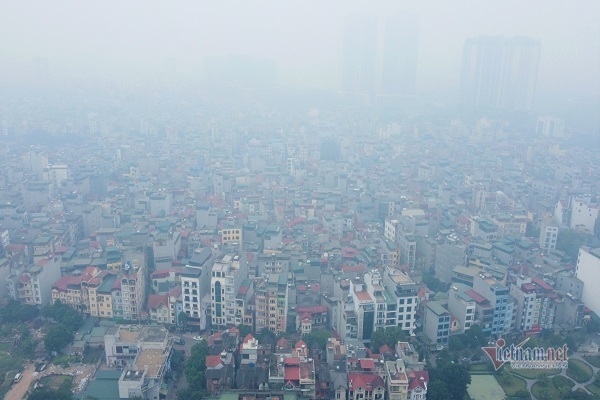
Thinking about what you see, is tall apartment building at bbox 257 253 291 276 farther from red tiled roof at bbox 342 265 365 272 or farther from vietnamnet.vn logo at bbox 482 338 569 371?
vietnamnet.vn logo at bbox 482 338 569 371

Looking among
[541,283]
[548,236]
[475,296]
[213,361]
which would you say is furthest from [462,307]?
[548,236]

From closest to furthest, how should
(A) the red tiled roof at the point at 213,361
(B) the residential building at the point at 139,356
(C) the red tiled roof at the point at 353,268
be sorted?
(B) the residential building at the point at 139,356, (A) the red tiled roof at the point at 213,361, (C) the red tiled roof at the point at 353,268

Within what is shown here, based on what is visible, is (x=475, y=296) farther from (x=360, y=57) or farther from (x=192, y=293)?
(x=360, y=57)

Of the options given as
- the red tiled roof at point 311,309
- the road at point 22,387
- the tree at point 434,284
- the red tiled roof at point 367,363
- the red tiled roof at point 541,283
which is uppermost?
the red tiled roof at point 541,283

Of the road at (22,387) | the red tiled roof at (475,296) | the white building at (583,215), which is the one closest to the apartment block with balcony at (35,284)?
the road at (22,387)

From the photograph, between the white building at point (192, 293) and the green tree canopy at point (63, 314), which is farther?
the white building at point (192, 293)

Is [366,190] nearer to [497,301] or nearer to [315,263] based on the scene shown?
[315,263]

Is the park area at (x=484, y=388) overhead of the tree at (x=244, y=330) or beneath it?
beneath

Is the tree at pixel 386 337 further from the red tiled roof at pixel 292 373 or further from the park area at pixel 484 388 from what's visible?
the red tiled roof at pixel 292 373
